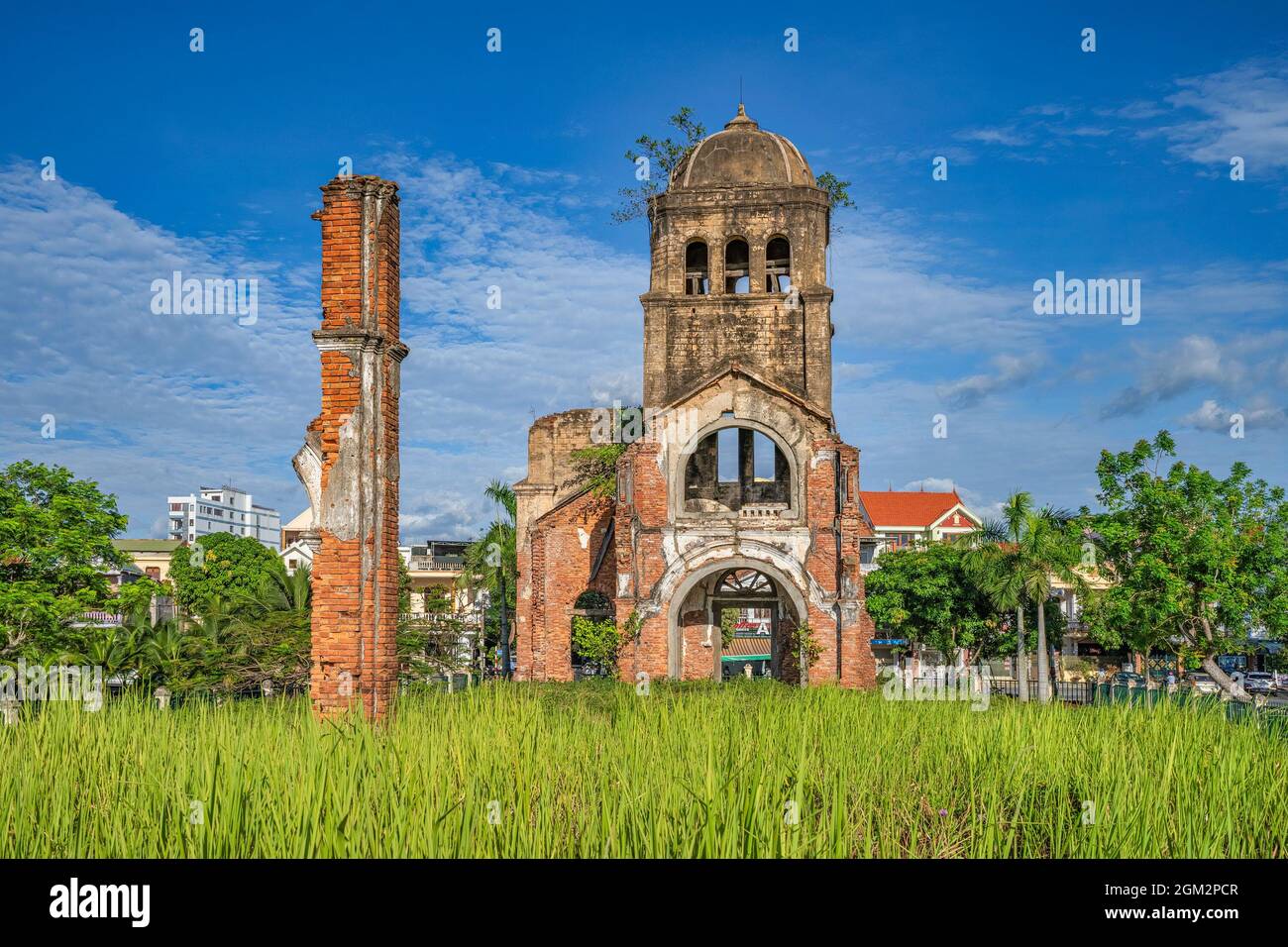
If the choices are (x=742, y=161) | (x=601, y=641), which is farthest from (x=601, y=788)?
(x=742, y=161)

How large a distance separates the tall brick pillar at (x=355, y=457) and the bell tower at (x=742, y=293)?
1375 centimetres

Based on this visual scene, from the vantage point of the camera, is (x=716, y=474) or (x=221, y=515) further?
(x=221, y=515)

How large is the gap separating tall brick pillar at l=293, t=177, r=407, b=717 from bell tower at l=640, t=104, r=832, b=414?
13.7 m

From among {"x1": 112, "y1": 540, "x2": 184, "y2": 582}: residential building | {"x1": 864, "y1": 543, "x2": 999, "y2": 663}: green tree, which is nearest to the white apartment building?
{"x1": 112, "y1": 540, "x2": 184, "y2": 582}: residential building

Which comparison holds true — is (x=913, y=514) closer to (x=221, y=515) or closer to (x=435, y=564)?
(x=435, y=564)

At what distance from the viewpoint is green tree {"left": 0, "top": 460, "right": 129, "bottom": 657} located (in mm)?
21344

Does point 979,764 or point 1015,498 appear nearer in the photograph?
point 979,764

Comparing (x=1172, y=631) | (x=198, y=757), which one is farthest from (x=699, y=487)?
(x=198, y=757)

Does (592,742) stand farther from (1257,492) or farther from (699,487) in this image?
(1257,492)

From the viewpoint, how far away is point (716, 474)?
2503 centimetres

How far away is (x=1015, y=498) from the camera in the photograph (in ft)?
103

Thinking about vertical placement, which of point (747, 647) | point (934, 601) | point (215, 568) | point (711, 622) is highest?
point (215, 568)

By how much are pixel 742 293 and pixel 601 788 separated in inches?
753
